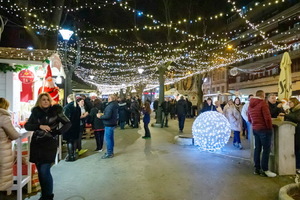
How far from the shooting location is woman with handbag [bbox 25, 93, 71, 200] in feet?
12.6

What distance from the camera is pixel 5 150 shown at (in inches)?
138

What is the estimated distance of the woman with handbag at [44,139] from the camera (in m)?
3.83

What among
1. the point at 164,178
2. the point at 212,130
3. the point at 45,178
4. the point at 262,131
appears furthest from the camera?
the point at 212,130

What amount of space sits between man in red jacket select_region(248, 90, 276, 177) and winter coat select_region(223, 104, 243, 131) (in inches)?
110

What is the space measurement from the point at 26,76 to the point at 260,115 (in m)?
5.76

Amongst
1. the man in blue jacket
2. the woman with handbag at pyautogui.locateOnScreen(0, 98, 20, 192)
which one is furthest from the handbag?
the man in blue jacket

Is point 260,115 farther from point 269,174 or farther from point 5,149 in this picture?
point 5,149

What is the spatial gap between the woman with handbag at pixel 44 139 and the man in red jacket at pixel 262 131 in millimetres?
4092

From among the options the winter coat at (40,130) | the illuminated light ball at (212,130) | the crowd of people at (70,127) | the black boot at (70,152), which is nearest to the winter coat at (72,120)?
the crowd of people at (70,127)

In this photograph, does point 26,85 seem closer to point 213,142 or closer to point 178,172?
point 178,172

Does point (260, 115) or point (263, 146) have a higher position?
point (260, 115)

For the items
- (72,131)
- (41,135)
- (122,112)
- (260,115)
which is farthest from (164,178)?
(122,112)

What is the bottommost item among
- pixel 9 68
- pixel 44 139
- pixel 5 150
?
pixel 5 150

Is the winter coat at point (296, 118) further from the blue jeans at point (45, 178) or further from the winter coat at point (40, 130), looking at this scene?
the blue jeans at point (45, 178)
